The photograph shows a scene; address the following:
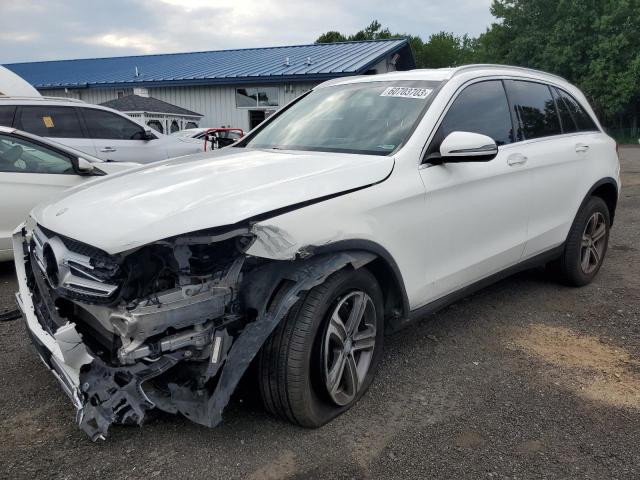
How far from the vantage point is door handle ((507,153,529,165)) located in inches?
146

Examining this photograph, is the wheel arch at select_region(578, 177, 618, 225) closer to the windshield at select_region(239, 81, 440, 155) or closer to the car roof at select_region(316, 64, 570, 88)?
the car roof at select_region(316, 64, 570, 88)

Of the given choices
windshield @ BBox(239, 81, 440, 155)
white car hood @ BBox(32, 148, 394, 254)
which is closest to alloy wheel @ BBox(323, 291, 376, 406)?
white car hood @ BBox(32, 148, 394, 254)

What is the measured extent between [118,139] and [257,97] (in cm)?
1296

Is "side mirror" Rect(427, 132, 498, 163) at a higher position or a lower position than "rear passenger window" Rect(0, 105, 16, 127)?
lower

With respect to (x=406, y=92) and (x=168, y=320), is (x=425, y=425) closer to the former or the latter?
Result: (x=168, y=320)

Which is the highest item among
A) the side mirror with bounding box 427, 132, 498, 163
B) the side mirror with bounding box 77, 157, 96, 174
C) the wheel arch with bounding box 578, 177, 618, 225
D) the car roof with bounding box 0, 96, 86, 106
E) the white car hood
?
the car roof with bounding box 0, 96, 86, 106

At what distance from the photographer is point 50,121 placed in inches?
299

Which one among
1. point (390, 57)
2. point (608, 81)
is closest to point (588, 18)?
point (608, 81)

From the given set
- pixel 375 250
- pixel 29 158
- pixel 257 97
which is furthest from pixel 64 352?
pixel 257 97

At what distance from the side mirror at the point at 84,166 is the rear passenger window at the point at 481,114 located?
3.72m

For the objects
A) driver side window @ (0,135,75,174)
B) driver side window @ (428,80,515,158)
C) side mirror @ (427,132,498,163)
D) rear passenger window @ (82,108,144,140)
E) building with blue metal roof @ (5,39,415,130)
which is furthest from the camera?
building with blue metal roof @ (5,39,415,130)

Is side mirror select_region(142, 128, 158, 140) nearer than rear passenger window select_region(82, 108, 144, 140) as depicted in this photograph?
No

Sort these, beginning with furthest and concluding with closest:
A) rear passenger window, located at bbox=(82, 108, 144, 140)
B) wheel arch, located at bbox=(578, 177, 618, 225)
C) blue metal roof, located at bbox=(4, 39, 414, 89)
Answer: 1. blue metal roof, located at bbox=(4, 39, 414, 89)
2. rear passenger window, located at bbox=(82, 108, 144, 140)
3. wheel arch, located at bbox=(578, 177, 618, 225)

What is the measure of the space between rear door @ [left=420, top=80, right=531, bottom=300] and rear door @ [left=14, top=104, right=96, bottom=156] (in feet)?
19.5
